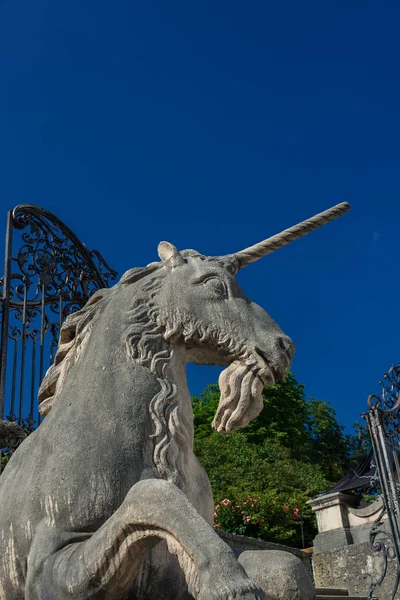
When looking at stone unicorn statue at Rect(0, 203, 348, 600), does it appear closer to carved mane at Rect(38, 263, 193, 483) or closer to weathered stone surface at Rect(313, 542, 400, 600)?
carved mane at Rect(38, 263, 193, 483)

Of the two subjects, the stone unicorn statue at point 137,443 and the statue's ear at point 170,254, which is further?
the statue's ear at point 170,254

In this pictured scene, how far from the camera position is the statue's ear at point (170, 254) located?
3.19 metres

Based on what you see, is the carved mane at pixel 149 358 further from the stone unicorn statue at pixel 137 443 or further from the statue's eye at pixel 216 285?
the statue's eye at pixel 216 285

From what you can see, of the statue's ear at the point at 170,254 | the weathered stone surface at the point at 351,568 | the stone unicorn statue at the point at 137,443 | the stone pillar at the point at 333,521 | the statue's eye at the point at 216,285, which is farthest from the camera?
the stone pillar at the point at 333,521

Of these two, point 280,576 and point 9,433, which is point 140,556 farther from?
point 9,433

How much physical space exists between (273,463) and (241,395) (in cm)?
1866

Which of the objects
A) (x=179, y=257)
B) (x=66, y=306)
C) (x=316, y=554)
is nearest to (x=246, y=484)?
(x=316, y=554)

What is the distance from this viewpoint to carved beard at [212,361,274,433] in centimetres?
279

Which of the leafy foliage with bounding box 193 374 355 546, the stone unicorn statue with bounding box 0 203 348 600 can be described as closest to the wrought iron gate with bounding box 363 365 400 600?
the stone unicorn statue with bounding box 0 203 348 600

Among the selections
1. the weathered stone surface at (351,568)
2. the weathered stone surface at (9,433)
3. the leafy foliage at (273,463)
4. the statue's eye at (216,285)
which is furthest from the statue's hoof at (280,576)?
the leafy foliage at (273,463)

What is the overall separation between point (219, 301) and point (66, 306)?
4.96 m

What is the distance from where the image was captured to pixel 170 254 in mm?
3246

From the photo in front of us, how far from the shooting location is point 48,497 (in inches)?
94.2

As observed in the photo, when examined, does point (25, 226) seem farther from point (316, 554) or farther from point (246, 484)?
point (246, 484)
